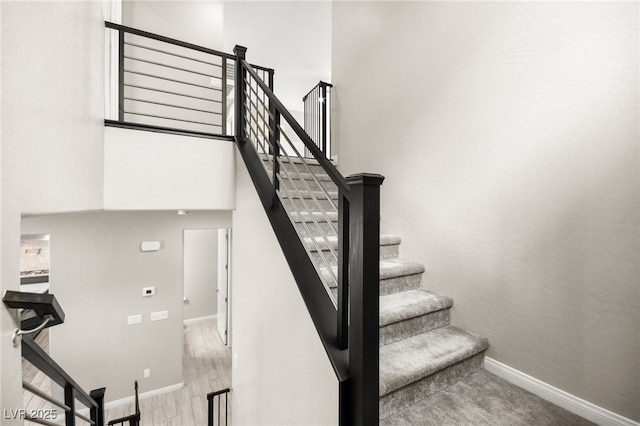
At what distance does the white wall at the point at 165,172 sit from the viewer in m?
2.39

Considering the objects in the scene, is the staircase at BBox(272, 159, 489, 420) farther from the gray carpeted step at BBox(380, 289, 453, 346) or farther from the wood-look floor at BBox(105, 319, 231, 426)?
the wood-look floor at BBox(105, 319, 231, 426)

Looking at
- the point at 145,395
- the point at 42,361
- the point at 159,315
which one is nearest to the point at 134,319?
the point at 159,315

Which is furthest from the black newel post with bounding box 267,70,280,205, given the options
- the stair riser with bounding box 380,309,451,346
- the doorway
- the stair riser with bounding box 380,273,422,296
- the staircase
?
the doorway

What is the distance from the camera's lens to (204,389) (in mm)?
4688

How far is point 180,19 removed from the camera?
4.02m

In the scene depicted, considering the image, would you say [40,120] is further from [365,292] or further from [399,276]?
[399,276]

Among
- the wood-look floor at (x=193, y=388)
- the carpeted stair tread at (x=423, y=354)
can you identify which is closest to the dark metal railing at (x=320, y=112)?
the carpeted stair tread at (x=423, y=354)

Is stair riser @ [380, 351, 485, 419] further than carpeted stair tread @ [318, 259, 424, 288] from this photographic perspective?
No

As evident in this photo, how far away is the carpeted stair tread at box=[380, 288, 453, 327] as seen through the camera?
6.17ft

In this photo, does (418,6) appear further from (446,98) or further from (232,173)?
(232,173)

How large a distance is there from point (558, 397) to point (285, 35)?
554 cm

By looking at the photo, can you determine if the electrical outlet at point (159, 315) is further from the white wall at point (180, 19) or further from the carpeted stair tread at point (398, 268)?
the white wall at point (180, 19)

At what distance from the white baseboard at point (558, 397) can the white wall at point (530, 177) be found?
35 mm

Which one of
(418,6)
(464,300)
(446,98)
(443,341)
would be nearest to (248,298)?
(443,341)
